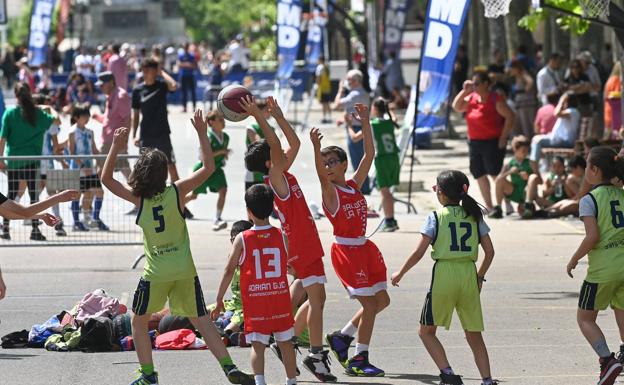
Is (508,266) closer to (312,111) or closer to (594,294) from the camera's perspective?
(594,294)

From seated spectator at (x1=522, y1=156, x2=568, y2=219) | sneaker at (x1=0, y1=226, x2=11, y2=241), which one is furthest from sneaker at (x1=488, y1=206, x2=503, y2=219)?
sneaker at (x1=0, y1=226, x2=11, y2=241)

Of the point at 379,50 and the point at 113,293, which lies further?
→ the point at 379,50

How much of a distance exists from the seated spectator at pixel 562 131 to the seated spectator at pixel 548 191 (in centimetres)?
232

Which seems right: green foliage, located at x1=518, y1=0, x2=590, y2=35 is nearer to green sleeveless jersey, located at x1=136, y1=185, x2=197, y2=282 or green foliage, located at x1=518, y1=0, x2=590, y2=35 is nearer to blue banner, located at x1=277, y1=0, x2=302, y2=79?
green sleeveless jersey, located at x1=136, y1=185, x2=197, y2=282

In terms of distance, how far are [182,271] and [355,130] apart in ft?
40.3

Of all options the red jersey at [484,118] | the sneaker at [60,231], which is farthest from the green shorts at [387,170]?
the sneaker at [60,231]

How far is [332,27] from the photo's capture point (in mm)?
54031

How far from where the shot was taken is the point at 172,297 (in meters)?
9.06

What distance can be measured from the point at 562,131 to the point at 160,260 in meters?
13.6

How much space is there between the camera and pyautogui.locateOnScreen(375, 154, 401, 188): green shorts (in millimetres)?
17797

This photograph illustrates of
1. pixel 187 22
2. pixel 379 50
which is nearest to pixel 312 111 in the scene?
pixel 379 50

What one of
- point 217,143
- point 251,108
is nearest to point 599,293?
point 251,108

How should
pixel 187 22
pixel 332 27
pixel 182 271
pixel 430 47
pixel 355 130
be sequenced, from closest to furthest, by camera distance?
pixel 182 271
pixel 430 47
pixel 355 130
pixel 332 27
pixel 187 22

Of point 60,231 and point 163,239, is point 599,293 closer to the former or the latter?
point 163,239
